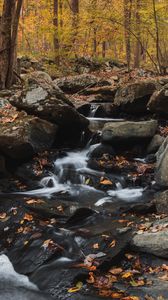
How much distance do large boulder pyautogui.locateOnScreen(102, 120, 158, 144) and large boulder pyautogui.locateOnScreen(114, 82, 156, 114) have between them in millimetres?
2027

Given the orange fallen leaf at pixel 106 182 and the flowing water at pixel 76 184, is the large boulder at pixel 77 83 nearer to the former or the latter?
the flowing water at pixel 76 184

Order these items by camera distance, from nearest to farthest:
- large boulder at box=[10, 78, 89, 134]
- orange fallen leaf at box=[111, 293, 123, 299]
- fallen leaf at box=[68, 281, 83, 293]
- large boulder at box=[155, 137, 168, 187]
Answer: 1. orange fallen leaf at box=[111, 293, 123, 299]
2. fallen leaf at box=[68, 281, 83, 293]
3. large boulder at box=[155, 137, 168, 187]
4. large boulder at box=[10, 78, 89, 134]

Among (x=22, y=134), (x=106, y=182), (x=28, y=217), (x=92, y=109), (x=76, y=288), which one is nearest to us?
(x=76, y=288)

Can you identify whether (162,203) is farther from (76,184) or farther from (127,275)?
(76,184)

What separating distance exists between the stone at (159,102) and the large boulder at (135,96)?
666 mm

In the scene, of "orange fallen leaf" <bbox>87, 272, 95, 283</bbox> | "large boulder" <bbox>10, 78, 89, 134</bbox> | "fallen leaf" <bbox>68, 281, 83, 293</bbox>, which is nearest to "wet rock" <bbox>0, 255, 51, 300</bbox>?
"fallen leaf" <bbox>68, 281, 83, 293</bbox>

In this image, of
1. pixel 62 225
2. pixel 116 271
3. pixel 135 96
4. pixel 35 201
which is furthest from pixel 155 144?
pixel 116 271

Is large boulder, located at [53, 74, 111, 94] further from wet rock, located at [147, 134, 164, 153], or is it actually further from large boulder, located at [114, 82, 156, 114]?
wet rock, located at [147, 134, 164, 153]

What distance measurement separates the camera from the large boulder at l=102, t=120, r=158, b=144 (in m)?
10.7

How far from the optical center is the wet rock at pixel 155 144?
1059 cm

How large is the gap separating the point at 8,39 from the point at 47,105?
3.45 m

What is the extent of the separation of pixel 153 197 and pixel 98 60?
15759mm

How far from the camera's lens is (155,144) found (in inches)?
418

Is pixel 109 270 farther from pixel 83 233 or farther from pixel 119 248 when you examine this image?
pixel 83 233
